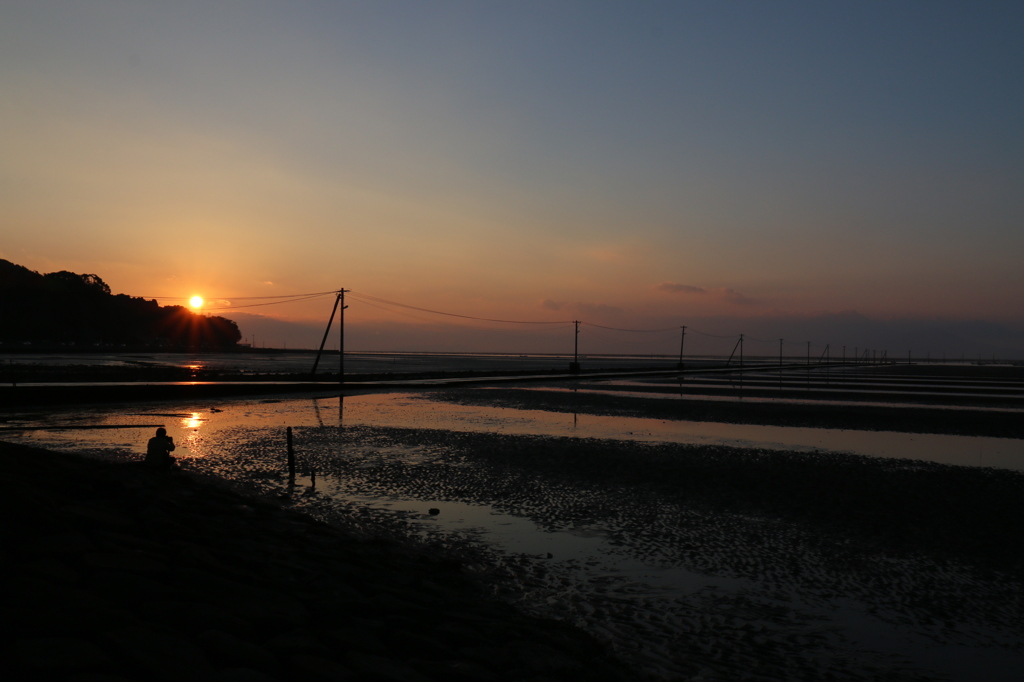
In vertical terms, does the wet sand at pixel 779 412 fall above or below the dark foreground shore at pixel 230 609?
below

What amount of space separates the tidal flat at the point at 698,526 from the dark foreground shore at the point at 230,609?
1.32 m

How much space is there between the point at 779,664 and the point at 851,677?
2.71 feet

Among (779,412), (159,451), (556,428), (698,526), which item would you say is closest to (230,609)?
(698,526)

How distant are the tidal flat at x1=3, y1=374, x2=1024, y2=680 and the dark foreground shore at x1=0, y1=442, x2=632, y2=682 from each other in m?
1.32

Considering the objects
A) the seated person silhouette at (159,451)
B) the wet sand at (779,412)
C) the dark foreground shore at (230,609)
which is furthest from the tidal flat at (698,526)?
the wet sand at (779,412)

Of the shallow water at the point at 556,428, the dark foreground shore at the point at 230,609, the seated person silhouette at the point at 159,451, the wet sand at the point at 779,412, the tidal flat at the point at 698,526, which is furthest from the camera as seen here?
the wet sand at the point at 779,412

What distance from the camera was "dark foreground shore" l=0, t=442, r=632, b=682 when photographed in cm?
567

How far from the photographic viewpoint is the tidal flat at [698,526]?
27.1ft

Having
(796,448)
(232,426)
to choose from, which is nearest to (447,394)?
(232,426)

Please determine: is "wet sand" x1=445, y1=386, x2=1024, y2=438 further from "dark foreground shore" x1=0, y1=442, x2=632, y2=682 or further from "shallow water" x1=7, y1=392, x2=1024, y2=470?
"dark foreground shore" x1=0, y1=442, x2=632, y2=682

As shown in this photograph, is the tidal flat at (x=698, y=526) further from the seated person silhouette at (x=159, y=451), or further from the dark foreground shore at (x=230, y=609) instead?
the seated person silhouette at (x=159, y=451)

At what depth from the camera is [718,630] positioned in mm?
8492

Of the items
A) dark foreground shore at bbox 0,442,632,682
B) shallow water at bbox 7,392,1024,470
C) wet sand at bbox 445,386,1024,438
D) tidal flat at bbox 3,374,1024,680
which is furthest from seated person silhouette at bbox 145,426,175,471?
wet sand at bbox 445,386,1024,438

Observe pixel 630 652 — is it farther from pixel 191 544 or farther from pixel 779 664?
pixel 191 544
